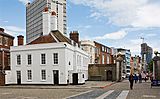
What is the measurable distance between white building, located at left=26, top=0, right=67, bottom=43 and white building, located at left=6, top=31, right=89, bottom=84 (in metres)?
82.4

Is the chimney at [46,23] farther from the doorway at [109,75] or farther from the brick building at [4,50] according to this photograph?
the doorway at [109,75]

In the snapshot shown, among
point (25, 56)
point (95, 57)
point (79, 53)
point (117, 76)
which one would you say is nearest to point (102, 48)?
point (95, 57)

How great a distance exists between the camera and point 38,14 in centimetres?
13788

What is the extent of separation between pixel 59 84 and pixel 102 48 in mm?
62619

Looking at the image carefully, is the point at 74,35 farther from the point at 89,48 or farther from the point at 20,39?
the point at 89,48

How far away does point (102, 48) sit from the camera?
10469 cm

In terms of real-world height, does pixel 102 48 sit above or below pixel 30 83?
above

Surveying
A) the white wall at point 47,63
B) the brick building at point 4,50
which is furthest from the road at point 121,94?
the brick building at point 4,50

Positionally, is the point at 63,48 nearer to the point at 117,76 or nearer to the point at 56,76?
the point at 56,76

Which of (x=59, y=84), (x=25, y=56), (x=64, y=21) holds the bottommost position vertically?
(x=59, y=84)

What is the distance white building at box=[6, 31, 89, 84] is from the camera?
43656mm

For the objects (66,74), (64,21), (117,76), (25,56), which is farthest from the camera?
(64,21)

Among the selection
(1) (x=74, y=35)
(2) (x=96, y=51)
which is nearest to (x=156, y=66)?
(1) (x=74, y=35)

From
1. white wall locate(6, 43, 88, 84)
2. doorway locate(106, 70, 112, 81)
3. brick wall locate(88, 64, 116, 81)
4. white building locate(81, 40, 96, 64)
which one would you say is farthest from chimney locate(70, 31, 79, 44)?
white building locate(81, 40, 96, 64)
